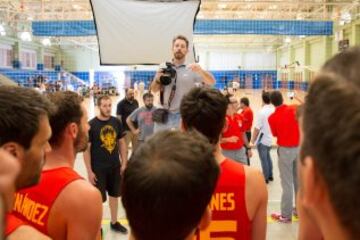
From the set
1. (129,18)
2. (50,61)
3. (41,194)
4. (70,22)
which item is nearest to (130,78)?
(70,22)

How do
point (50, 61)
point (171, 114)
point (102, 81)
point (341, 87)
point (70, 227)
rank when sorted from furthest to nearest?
point (50, 61)
point (102, 81)
point (171, 114)
point (70, 227)
point (341, 87)

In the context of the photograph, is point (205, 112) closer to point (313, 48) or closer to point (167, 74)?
point (167, 74)

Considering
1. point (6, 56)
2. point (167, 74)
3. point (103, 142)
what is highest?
point (6, 56)

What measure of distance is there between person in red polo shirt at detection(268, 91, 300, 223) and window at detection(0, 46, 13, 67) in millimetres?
25368

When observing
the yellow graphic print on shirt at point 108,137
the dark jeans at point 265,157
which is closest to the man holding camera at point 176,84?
the yellow graphic print on shirt at point 108,137

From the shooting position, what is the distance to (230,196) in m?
2.00

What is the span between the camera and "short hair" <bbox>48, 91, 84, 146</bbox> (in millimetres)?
2316

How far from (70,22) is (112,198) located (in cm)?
1199

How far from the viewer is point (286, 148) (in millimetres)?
5629

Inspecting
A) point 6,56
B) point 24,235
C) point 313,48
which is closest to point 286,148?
point 24,235

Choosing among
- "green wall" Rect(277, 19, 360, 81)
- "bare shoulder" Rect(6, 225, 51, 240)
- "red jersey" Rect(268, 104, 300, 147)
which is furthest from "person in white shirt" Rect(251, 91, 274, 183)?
"green wall" Rect(277, 19, 360, 81)

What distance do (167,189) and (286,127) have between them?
4736 millimetres

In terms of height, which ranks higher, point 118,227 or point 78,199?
point 78,199

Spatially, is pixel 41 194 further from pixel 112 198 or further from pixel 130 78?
pixel 130 78
